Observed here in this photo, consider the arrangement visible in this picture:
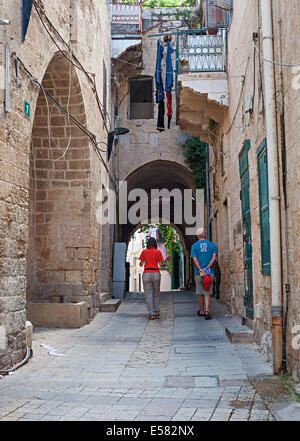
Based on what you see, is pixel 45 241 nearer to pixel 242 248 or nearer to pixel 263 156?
pixel 242 248

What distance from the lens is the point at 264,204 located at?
5227mm

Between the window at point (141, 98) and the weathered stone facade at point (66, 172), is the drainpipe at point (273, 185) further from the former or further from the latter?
the window at point (141, 98)

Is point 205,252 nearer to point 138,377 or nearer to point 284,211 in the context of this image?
point 284,211

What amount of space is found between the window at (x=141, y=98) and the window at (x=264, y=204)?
32.7ft

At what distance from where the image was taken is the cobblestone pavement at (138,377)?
328cm

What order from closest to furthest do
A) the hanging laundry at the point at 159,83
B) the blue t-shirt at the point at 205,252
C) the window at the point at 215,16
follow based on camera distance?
1. the blue t-shirt at the point at 205,252
2. the window at the point at 215,16
3. the hanging laundry at the point at 159,83

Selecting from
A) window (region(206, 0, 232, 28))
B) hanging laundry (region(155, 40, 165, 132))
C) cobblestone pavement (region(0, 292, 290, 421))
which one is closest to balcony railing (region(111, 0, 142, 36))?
hanging laundry (region(155, 40, 165, 132))

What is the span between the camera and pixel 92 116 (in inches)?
356

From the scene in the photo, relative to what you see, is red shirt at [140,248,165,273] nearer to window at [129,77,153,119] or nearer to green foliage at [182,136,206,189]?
green foliage at [182,136,206,189]

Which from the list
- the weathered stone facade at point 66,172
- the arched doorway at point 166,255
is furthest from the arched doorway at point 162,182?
the weathered stone facade at point 66,172

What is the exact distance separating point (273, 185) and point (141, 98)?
1154 cm

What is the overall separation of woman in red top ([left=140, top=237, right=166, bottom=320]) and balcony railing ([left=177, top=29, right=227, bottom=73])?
3598 millimetres

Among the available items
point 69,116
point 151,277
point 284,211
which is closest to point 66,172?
point 69,116
